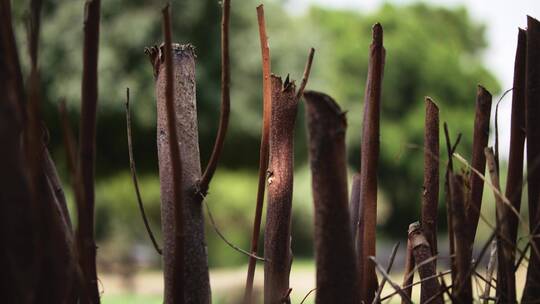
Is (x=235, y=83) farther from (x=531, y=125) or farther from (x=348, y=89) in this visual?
(x=531, y=125)

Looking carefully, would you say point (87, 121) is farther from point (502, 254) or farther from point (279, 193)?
point (502, 254)

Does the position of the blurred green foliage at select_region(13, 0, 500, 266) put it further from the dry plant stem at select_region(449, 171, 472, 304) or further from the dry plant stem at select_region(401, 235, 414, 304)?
the dry plant stem at select_region(449, 171, 472, 304)

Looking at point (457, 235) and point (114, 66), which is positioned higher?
point (114, 66)

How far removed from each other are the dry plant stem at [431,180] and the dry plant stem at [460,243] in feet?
0.48

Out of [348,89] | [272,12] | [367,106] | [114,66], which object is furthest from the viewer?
[348,89]

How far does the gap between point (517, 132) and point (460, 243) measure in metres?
0.21

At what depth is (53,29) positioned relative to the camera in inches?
944

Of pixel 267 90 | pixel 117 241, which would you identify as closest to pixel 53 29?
pixel 117 241

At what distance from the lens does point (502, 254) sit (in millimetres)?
926

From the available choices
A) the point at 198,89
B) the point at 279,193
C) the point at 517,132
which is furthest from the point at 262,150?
the point at 198,89

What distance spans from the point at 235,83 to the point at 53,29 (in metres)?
5.68

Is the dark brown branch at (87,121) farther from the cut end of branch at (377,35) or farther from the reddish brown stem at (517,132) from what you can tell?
the reddish brown stem at (517,132)

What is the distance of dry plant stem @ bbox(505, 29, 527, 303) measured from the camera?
3.24ft

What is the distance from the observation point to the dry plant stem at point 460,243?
0.83 meters
